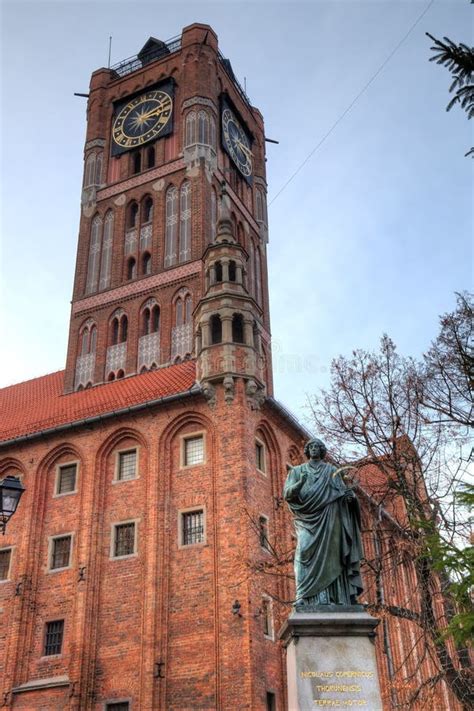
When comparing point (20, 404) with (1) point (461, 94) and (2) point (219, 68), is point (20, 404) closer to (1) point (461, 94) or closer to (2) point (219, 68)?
(2) point (219, 68)

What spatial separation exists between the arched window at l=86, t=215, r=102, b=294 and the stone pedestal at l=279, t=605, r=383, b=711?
1409 inches

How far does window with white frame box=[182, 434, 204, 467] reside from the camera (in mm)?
27266

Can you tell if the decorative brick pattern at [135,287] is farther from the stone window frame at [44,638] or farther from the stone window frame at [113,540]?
the stone window frame at [44,638]

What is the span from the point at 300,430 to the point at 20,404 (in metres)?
14.5

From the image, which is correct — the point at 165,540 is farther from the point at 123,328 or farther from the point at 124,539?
the point at 123,328

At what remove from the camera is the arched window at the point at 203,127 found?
4400 cm

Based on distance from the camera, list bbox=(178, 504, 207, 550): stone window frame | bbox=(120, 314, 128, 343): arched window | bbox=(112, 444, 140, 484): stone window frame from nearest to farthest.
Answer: bbox=(178, 504, 207, 550): stone window frame, bbox=(112, 444, 140, 484): stone window frame, bbox=(120, 314, 128, 343): arched window

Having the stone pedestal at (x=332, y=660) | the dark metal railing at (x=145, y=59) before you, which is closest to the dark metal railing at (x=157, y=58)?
the dark metal railing at (x=145, y=59)

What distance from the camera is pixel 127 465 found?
28375 mm

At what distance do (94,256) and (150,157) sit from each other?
24.4 feet

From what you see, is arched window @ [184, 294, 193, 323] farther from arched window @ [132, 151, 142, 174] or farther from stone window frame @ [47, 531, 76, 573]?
stone window frame @ [47, 531, 76, 573]

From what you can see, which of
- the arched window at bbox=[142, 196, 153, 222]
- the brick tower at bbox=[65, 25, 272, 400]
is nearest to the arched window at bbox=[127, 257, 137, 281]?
the brick tower at bbox=[65, 25, 272, 400]

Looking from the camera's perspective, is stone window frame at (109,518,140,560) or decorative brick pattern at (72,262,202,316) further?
decorative brick pattern at (72,262,202,316)

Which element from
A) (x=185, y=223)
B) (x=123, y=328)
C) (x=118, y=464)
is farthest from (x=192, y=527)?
(x=185, y=223)
